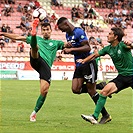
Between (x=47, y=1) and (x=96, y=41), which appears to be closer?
(x=96, y=41)

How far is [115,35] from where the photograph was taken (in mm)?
11352

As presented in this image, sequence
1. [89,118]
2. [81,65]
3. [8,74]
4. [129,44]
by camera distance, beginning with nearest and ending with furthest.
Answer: [129,44]
[89,118]
[81,65]
[8,74]

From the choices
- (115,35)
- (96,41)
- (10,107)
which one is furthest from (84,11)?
(115,35)

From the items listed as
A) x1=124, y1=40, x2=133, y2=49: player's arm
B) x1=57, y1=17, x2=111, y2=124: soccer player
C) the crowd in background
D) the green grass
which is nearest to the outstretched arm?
x1=57, y1=17, x2=111, y2=124: soccer player

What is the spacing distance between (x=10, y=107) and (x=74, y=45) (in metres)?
3.80

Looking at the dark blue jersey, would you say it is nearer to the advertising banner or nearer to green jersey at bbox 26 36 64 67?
green jersey at bbox 26 36 64 67

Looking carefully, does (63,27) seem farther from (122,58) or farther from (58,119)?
(58,119)

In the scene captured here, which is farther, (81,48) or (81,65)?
(81,65)

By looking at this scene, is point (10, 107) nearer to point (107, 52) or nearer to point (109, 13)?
point (107, 52)

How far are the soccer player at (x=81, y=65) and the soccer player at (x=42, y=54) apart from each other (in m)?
0.29

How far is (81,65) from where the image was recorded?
12695 mm

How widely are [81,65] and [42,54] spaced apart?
1130mm

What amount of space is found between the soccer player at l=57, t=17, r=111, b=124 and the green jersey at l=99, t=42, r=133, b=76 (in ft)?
2.95

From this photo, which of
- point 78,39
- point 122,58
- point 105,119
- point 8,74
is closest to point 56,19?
point 8,74
